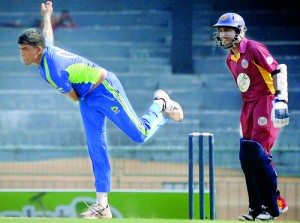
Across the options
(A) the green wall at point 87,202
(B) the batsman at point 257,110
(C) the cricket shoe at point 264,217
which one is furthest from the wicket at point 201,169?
(A) the green wall at point 87,202

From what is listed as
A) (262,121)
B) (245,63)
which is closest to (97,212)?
(262,121)

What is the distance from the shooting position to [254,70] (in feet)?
17.6

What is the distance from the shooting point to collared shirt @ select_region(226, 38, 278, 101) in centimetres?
528

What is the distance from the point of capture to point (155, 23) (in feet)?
36.0

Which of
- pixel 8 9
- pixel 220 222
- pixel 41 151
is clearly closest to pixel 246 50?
A: pixel 220 222

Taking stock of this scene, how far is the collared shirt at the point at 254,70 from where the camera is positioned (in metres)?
5.28

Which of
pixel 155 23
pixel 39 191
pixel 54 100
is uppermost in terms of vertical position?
pixel 155 23

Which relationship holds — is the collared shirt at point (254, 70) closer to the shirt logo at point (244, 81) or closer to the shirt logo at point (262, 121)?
the shirt logo at point (244, 81)

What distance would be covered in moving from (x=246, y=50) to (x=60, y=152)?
4.88 meters

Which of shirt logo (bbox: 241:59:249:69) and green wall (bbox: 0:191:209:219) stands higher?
shirt logo (bbox: 241:59:249:69)

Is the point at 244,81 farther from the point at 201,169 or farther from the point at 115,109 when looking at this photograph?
the point at 115,109

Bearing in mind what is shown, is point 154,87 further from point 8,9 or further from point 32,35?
point 32,35

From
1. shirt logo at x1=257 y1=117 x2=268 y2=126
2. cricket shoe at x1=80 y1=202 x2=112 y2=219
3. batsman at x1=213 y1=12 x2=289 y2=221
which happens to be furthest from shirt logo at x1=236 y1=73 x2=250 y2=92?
cricket shoe at x1=80 y1=202 x2=112 y2=219

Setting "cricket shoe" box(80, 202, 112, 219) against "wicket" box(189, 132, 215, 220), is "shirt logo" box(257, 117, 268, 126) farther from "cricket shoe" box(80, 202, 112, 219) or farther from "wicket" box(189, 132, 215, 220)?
"cricket shoe" box(80, 202, 112, 219)
